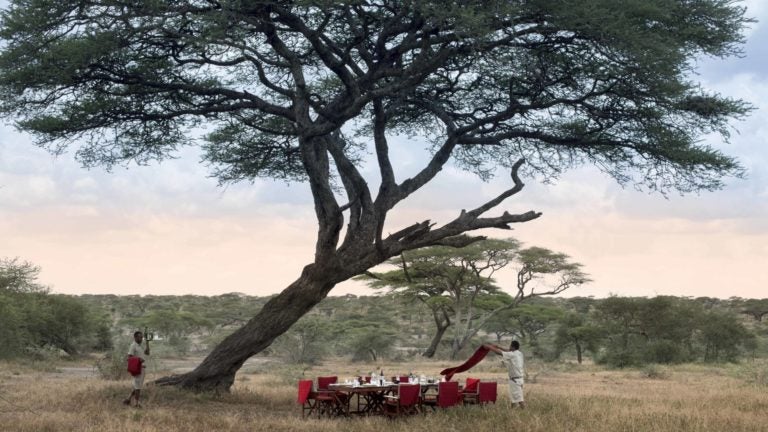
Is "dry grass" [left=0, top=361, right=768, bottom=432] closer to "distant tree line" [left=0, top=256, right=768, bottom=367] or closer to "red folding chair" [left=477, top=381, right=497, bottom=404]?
"red folding chair" [left=477, top=381, right=497, bottom=404]

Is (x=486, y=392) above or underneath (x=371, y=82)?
underneath

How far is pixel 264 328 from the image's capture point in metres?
14.9

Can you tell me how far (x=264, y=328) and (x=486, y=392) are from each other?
432 cm

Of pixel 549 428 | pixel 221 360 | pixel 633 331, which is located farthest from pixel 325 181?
pixel 633 331

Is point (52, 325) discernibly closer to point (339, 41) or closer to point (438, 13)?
point (339, 41)

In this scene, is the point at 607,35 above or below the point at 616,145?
above

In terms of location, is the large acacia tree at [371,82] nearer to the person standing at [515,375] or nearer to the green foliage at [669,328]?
the person standing at [515,375]

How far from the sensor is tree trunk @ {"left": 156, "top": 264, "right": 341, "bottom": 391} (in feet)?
48.3

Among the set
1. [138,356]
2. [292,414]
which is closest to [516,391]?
[292,414]

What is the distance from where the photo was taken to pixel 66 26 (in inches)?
541

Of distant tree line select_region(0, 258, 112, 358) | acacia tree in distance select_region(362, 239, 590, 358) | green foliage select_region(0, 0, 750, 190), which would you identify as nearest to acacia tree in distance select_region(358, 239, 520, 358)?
acacia tree in distance select_region(362, 239, 590, 358)

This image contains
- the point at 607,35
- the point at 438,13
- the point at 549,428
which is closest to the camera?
the point at 549,428

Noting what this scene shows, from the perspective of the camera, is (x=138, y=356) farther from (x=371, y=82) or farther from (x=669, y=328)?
(x=669, y=328)

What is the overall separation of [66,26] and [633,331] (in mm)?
33955
